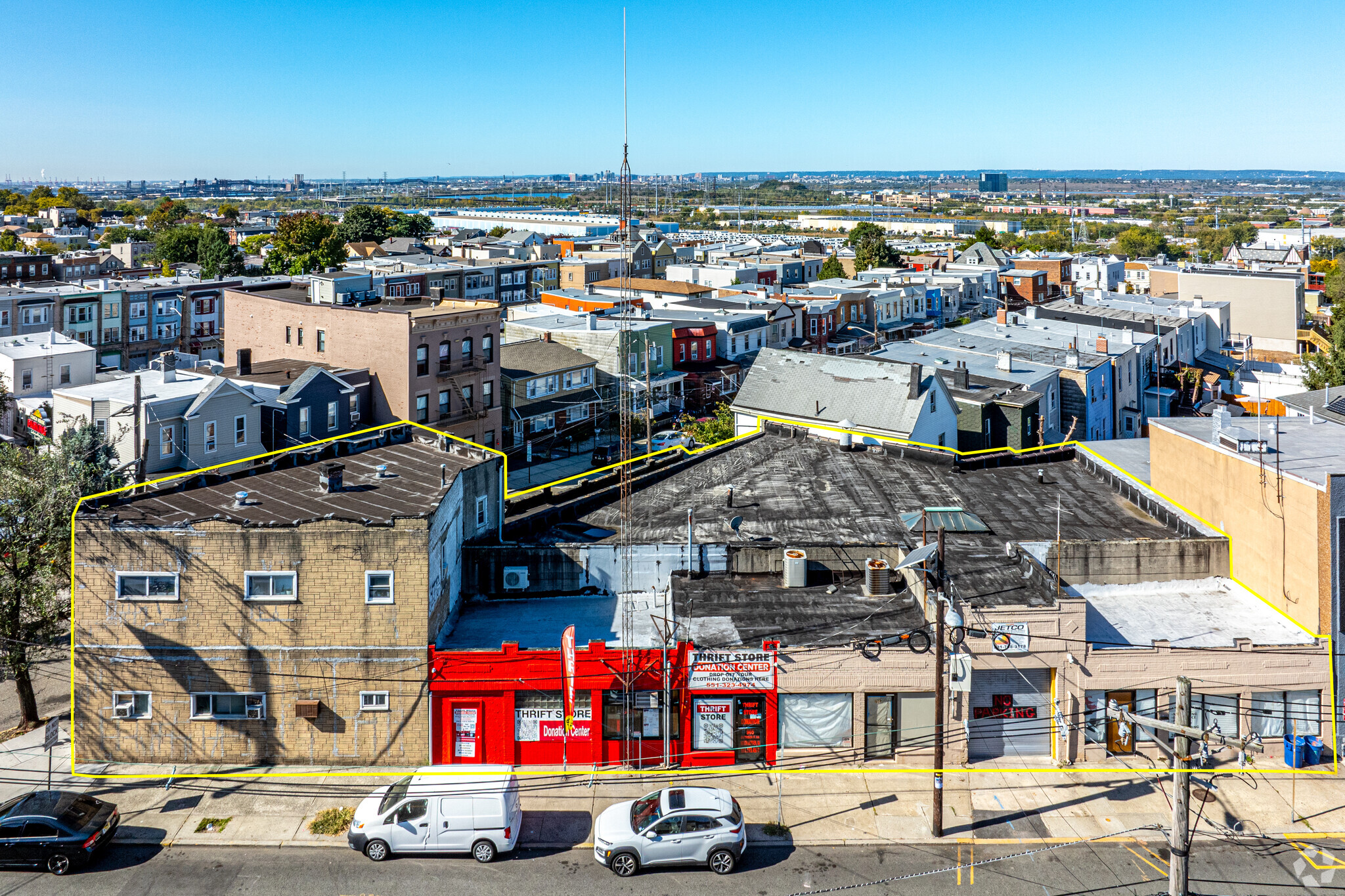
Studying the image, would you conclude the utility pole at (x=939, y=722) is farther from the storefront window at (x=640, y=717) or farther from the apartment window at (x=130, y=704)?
the apartment window at (x=130, y=704)

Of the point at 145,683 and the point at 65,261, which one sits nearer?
the point at 145,683

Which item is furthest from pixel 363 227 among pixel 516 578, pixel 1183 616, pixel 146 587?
pixel 1183 616

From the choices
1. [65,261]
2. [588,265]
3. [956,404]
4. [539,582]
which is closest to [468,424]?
[956,404]

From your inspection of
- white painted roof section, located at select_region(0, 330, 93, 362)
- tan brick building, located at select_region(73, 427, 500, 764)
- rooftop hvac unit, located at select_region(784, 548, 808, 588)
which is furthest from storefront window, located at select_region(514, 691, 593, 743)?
white painted roof section, located at select_region(0, 330, 93, 362)

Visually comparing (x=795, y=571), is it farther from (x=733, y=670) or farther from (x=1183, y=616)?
(x=1183, y=616)

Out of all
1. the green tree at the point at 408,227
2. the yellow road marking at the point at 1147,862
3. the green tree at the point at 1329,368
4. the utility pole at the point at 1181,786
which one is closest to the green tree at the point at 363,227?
the green tree at the point at 408,227

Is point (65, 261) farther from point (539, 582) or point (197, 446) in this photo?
point (539, 582)
